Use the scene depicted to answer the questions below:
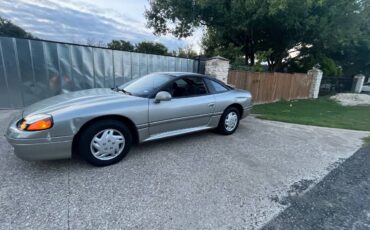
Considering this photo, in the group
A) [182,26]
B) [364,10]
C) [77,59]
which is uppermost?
[364,10]

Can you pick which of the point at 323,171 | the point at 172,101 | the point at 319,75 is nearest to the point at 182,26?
the point at 319,75

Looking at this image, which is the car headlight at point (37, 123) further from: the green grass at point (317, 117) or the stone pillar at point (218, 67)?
the stone pillar at point (218, 67)

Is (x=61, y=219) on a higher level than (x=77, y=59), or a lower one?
lower

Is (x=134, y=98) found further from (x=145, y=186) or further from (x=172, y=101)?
(x=145, y=186)

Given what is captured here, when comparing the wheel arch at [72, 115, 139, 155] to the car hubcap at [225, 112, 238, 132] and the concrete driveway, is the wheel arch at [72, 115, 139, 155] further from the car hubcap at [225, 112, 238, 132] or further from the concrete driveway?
the car hubcap at [225, 112, 238, 132]

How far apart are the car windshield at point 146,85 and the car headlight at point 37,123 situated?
131 centimetres

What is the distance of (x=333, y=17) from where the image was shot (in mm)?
10453

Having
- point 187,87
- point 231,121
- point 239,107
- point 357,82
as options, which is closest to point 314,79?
point 357,82

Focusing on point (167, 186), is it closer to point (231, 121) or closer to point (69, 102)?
point (69, 102)

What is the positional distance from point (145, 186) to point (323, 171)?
8.83 ft

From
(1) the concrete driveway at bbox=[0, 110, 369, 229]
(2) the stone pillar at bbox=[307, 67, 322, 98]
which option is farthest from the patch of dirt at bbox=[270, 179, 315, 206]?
(2) the stone pillar at bbox=[307, 67, 322, 98]

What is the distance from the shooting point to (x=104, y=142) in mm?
2854

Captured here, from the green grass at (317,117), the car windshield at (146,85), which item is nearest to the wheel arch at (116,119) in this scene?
the car windshield at (146,85)

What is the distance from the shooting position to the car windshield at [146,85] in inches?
135
